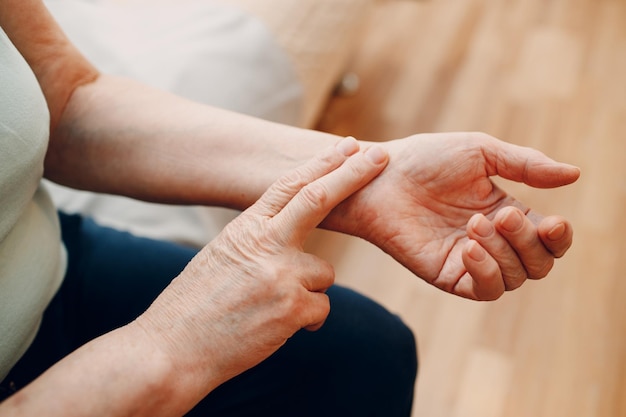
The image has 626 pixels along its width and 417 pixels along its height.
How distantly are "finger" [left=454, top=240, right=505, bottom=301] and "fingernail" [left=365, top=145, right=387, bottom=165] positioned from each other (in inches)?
6.4

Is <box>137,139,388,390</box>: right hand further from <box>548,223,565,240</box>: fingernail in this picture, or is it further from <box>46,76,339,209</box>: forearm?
<box>548,223,565,240</box>: fingernail

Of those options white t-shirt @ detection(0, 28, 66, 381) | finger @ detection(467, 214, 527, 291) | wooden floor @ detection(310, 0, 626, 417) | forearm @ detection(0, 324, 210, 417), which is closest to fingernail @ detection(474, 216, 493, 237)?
finger @ detection(467, 214, 527, 291)

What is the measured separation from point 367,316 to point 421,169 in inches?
9.1

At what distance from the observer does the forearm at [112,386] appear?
588mm

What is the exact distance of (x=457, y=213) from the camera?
77 cm

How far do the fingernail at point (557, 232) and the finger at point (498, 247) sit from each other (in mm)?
48

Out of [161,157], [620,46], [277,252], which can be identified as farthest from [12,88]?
[620,46]

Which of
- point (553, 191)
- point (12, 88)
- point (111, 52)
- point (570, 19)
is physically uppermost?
point (570, 19)

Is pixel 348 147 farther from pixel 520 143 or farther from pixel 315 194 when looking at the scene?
pixel 520 143

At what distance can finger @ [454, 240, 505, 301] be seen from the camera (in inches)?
26.6

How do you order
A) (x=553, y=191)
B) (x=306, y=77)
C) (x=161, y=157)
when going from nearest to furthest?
(x=161, y=157)
(x=306, y=77)
(x=553, y=191)

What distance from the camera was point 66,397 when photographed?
23.3 inches

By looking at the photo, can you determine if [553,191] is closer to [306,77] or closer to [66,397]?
[306,77]

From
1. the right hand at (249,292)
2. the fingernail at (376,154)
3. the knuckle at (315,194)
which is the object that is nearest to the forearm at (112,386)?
the right hand at (249,292)
